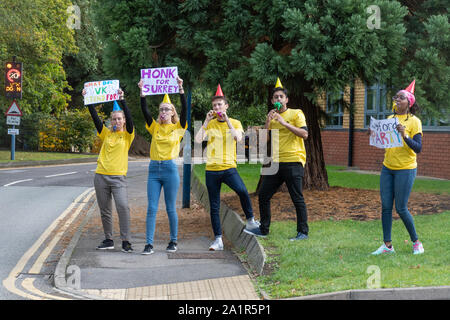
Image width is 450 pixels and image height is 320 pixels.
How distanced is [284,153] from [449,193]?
5.74 m

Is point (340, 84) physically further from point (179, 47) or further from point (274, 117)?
point (179, 47)

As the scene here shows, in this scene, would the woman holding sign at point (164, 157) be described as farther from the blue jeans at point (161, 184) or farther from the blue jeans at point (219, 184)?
the blue jeans at point (219, 184)

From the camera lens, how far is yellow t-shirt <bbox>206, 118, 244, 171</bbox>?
25.9 feet

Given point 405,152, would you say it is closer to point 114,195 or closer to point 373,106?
point 114,195

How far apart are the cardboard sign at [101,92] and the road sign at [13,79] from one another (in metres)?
18.4

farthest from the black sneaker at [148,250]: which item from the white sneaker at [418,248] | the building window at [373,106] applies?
the building window at [373,106]

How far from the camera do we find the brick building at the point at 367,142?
60.9 feet

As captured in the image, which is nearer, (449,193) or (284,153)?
(284,153)

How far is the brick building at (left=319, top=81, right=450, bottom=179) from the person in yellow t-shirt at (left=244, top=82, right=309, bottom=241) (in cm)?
983

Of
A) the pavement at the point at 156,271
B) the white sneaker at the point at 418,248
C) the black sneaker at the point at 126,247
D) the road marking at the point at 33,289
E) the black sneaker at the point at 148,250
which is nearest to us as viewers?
the road marking at the point at 33,289

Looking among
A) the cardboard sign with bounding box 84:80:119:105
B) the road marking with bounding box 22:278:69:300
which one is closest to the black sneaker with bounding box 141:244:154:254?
the road marking with bounding box 22:278:69:300
